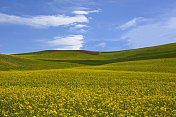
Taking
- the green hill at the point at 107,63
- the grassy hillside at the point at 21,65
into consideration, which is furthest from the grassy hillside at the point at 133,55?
the grassy hillside at the point at 21,65

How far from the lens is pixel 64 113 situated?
10.1 metres

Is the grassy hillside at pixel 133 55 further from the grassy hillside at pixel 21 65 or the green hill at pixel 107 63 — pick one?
the grassy hillside at pixel 21 65

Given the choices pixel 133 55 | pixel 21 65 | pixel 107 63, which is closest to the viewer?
pixel 21 65

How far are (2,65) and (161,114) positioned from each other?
3946cm

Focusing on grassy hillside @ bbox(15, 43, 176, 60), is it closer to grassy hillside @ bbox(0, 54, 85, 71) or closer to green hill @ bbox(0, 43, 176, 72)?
green hill @ bbox(0, 43, 176, 72)

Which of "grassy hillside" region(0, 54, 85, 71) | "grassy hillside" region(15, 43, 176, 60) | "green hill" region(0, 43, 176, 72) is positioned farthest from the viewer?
"grassy hillside" region(15, 43, 176, 60)

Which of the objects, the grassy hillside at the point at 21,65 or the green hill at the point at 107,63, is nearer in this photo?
the green hill at the point at 107,63

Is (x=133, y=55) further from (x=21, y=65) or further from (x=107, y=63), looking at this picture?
(x=21, y=65)

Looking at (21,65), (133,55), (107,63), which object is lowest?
(107,63)

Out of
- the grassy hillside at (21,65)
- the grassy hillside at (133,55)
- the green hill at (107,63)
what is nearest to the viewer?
the green hill at (107,63)

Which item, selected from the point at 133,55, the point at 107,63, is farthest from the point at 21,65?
the point at 133,55

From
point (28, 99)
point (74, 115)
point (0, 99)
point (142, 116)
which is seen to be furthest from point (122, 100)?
point (0, 99)

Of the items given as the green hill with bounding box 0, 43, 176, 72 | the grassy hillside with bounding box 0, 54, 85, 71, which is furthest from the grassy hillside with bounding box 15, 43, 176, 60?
the grassy hillside with bounding box 0, 54, 85, 71

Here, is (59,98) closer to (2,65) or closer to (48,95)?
(48,95)
